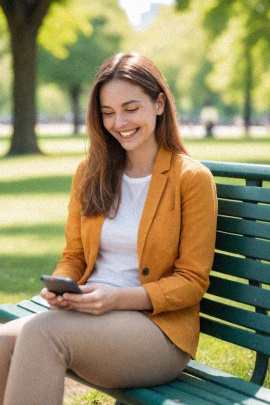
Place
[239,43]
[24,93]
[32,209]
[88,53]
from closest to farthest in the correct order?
[32,209] → [24,93] → [239,43] → [88,53]

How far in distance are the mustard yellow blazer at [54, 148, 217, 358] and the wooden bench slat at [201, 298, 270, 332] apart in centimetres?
18

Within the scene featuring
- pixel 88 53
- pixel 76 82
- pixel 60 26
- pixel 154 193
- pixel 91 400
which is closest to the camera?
pixel 154 193

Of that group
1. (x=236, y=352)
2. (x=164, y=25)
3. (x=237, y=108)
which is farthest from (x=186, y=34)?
(x=236, y=352)

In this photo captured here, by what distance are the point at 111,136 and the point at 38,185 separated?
1131 centimetres

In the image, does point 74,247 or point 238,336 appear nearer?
point 238,336

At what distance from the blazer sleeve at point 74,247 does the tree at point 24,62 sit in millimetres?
18543

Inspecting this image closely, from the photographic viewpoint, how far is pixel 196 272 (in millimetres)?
3131

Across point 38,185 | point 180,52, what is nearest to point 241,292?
point 38,185

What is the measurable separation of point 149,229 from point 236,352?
1.77 meters

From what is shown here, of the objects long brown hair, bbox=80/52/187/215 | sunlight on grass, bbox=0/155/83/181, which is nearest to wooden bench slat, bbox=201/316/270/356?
long brown hair, bbox=80/52/187/215

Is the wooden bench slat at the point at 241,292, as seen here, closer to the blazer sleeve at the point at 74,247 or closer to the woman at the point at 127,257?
the woman at the point at 127,257

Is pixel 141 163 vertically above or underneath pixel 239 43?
underneath

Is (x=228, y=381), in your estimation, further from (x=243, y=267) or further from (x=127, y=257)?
(x=127, y=257)

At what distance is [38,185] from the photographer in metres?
14.8
